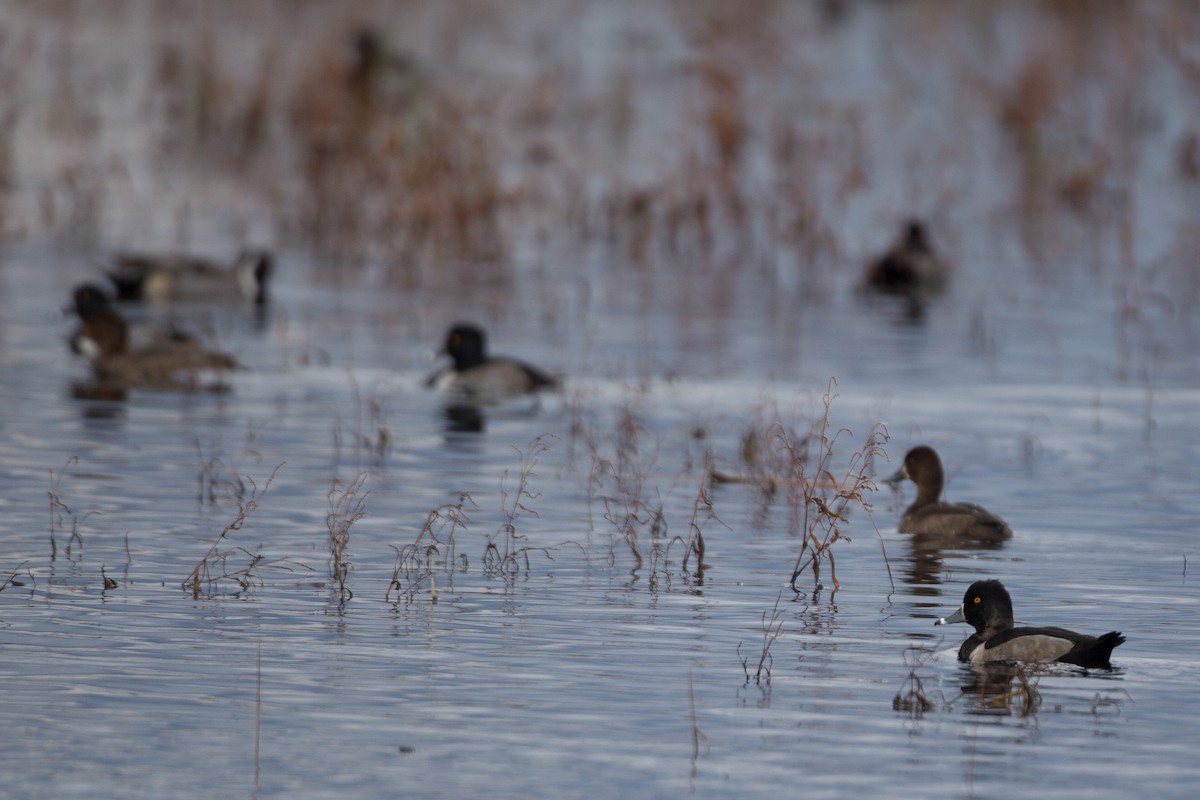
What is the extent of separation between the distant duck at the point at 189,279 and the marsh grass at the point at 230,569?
1526cm

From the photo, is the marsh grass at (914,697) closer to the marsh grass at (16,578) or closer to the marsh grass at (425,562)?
the marsh grass at (425,562)

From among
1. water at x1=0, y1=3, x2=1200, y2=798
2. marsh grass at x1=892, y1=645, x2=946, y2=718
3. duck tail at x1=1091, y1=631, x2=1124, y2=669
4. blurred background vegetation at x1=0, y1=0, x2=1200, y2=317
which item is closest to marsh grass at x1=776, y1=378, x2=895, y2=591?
water at x1=0, y1=3, x2=1200, y2=798

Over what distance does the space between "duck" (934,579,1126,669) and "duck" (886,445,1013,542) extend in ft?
9.26

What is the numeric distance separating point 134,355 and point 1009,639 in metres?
12.7

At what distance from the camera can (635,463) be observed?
16.6 meters

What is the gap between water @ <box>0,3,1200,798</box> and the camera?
343 inches

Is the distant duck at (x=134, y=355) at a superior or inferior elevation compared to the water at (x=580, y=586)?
superior

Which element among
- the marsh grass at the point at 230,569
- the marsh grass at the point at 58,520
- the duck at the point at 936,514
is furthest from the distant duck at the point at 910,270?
the marsh grass at the point at 230,569

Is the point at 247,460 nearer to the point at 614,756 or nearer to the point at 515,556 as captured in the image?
the point at 515,556

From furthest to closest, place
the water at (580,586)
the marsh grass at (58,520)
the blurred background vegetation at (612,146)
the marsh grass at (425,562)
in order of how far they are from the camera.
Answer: the blurred background vegetation at (612,146) < the marsh grass at (58,520) < the marsh grass at (425,562) < the water at (580,586)

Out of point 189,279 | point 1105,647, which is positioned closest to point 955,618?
point 1105,647

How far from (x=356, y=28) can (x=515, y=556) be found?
85.8 ft

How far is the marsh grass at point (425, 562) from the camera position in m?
11.6

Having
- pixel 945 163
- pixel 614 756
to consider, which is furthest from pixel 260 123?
pixel 614 756
